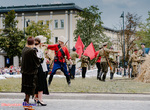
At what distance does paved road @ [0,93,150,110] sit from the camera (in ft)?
25.1

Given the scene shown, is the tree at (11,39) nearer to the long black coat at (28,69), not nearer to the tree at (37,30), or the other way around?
the tree at (37,30)

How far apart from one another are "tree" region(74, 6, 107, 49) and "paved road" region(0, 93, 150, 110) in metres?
37.2

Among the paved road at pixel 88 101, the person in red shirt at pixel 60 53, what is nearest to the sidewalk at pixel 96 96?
the paved road at pixel 88 101

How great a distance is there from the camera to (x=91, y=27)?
4688 centimetres

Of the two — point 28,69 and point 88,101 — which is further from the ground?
point 28,69

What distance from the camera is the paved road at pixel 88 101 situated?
7.65 metres

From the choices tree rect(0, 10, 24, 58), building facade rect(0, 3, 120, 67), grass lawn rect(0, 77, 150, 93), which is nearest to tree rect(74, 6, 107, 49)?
building facade rect(0, 3, 120, 67)

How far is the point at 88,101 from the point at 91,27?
127 feet

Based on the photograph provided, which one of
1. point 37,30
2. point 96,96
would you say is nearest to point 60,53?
point 96,96

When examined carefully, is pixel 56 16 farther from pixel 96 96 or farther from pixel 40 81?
pixel 40 81

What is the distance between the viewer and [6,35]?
46344 mm

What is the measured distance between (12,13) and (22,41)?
160 inches

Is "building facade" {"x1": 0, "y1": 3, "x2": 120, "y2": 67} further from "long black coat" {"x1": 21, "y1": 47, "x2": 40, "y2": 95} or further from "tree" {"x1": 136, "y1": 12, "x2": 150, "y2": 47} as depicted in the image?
"long black coat" {"x1": 21, "y1": 47, "x2": 40, "y2": 95}

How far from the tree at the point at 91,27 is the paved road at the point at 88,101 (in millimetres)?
37202
